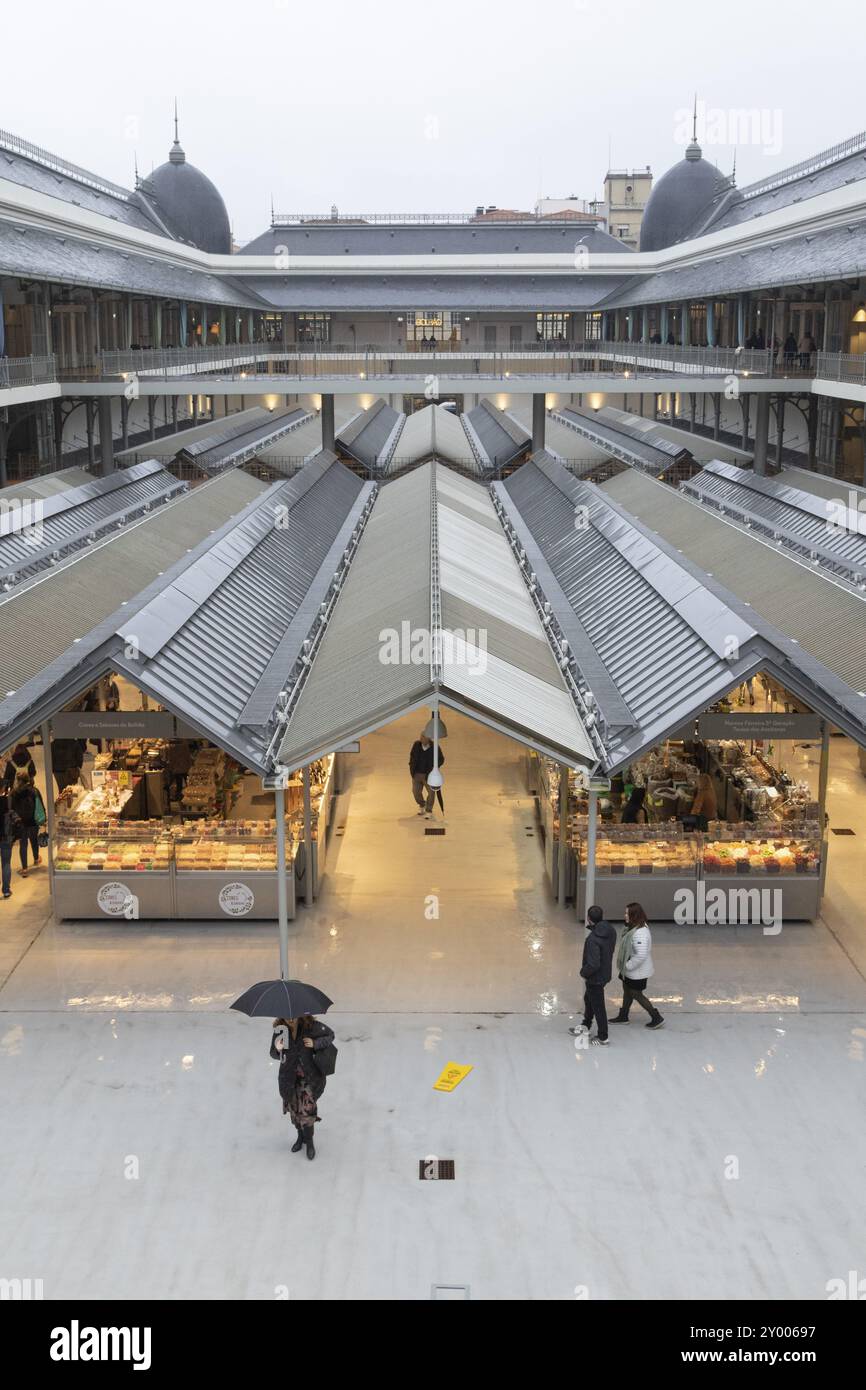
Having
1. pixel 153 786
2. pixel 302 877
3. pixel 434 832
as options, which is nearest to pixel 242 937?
pixel 302 877

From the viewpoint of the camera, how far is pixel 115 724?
1481cm

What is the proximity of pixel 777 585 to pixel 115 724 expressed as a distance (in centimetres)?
1050

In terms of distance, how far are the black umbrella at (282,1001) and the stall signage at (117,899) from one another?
488 centimetres

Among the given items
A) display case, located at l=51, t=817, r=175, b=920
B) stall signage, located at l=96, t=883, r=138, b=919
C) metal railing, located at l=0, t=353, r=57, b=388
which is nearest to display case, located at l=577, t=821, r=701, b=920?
display case, located at l=51, t=817, r=175, b=920

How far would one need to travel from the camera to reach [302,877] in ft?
52.5

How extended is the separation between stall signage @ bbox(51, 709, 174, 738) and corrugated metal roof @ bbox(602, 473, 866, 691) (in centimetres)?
784

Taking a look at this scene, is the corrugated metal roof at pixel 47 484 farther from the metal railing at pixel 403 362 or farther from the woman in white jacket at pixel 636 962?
the woman in white jacket at pixel 636 962

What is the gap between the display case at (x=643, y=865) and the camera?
15164 millimetres

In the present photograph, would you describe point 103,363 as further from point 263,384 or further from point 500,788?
point 500,788

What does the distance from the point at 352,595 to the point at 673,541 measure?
302 inches

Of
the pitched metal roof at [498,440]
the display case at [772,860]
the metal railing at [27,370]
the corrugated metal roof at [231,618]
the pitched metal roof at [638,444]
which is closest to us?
the corrugated metal roof at [231,618]

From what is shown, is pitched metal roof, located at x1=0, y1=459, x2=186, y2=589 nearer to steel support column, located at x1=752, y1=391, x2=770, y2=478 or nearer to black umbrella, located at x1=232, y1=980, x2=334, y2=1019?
black umbrella, located at x1=232, y1=980, x2=334, y2=1019

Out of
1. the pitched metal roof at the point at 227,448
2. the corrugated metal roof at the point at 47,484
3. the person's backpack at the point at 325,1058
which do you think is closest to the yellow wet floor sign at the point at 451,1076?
the person's backpack at the point at 325,1058

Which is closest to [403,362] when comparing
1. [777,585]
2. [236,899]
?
[777,585]
